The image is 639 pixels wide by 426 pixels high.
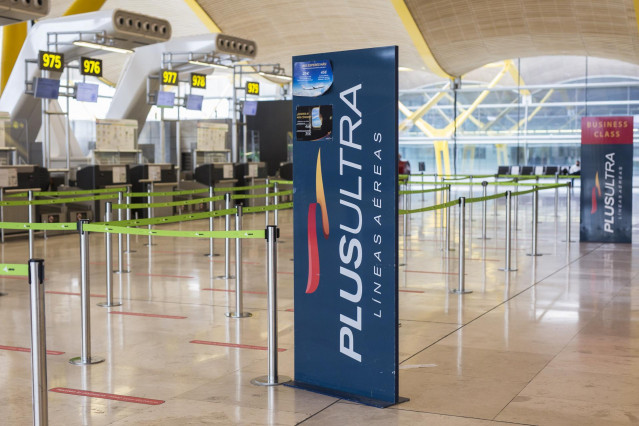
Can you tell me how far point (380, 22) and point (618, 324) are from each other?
21.0 m

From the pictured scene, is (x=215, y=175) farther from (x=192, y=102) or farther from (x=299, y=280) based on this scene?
(x=299, y=280)

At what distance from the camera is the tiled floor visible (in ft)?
14.6

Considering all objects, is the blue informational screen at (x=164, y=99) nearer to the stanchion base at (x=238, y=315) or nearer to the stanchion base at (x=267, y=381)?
the stanchion base at (x=238, y=315)

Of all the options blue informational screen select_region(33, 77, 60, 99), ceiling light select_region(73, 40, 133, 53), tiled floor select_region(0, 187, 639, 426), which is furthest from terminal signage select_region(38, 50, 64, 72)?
tiled floor select_region(0, 187, 639, 426)

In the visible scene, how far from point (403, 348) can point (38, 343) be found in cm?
307

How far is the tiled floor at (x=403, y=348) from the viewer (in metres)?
4.44

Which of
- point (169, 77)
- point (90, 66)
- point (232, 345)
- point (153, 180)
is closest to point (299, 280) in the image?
point (232, 345)

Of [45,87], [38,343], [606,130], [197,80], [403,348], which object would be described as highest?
[197,80]

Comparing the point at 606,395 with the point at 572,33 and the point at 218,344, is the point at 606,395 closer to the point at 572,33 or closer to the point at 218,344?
the point at 218,344

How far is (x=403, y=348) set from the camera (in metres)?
5.95

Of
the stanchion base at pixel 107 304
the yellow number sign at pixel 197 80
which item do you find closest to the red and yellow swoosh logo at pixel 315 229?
the stanchion base at pixel 107 304

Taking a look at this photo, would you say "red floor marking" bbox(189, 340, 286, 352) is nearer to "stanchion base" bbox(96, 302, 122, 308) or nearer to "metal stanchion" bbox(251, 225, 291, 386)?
"metal stanchion" bbox(251, 225, 291, 386)

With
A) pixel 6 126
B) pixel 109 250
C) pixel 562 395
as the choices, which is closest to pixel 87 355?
pixel 109 250

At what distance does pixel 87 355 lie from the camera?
5547 millimetres
